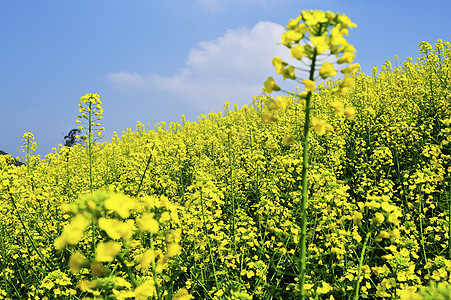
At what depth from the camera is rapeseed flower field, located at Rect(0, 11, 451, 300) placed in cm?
128

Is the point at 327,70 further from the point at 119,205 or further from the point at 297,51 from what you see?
the point at 119,205

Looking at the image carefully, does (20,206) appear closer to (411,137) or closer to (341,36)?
(341,36)

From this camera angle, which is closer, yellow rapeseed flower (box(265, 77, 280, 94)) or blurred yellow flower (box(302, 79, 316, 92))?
blurred yellow flower (box(302, 79, 316, 92))

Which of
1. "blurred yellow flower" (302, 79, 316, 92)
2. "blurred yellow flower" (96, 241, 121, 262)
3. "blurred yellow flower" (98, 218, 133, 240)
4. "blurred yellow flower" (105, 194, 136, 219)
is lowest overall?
"blurred yellow flower" (96, 241, 121, 262)

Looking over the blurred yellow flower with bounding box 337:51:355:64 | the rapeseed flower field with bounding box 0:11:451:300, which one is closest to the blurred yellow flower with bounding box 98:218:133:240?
the rapeseed flower field with bounding box 0:11:451:300

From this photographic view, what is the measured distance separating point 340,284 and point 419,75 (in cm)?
894

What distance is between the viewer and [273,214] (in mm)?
3869

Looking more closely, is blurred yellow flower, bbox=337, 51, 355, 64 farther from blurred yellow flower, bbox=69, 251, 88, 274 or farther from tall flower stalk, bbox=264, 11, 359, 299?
blurred yellow flower, bbox=69, 251, 88, 274

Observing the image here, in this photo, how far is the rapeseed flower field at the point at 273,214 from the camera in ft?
4.21

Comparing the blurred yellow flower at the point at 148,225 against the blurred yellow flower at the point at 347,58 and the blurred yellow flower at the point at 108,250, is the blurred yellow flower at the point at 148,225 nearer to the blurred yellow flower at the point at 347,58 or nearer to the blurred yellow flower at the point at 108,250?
the blurred yellow flower at the point at 108,250

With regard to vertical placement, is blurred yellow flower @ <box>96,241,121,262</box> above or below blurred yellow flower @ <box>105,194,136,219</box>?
below

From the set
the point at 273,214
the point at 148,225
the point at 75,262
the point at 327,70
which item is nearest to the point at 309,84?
the point at 327,70

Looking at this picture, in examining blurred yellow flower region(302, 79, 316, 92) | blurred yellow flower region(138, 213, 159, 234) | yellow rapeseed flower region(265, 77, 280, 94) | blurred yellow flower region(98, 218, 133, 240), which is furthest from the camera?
yellow rapeseed flower region(265, 77, 280, 94)

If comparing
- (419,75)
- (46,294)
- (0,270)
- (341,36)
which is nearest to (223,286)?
(46,294)
